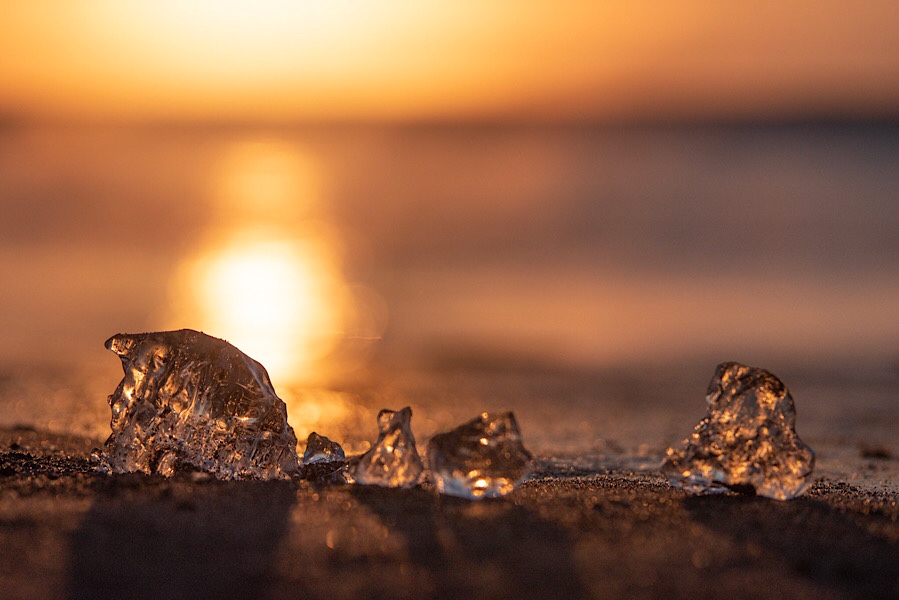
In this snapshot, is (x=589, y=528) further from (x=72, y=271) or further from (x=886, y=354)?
(x=72, y=271)

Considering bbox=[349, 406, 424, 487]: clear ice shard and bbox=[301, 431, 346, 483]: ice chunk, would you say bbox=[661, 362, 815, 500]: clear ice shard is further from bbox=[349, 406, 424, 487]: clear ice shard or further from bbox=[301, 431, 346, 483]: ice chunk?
bbox=[301, 431, 346, 483]: ice chunk

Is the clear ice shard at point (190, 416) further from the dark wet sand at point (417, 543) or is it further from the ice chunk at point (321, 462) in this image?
the dark wet sand at point (417, 543)

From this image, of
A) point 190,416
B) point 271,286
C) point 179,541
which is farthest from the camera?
point 271,286

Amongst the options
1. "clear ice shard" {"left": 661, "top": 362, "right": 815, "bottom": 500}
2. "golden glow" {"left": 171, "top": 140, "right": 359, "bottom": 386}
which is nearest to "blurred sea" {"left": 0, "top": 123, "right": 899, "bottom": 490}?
"golden glow" {"left": 171, "top": 140, "right": 359, "bottom": 386}

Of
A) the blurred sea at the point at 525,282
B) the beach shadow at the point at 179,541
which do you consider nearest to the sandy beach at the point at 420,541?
the beach shadow at the point at 179,541

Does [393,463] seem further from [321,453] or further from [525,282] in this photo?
[525,282]

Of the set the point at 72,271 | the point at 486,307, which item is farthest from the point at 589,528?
the point at 72,271

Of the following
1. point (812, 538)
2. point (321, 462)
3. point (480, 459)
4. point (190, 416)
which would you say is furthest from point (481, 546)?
point (190, 416)
